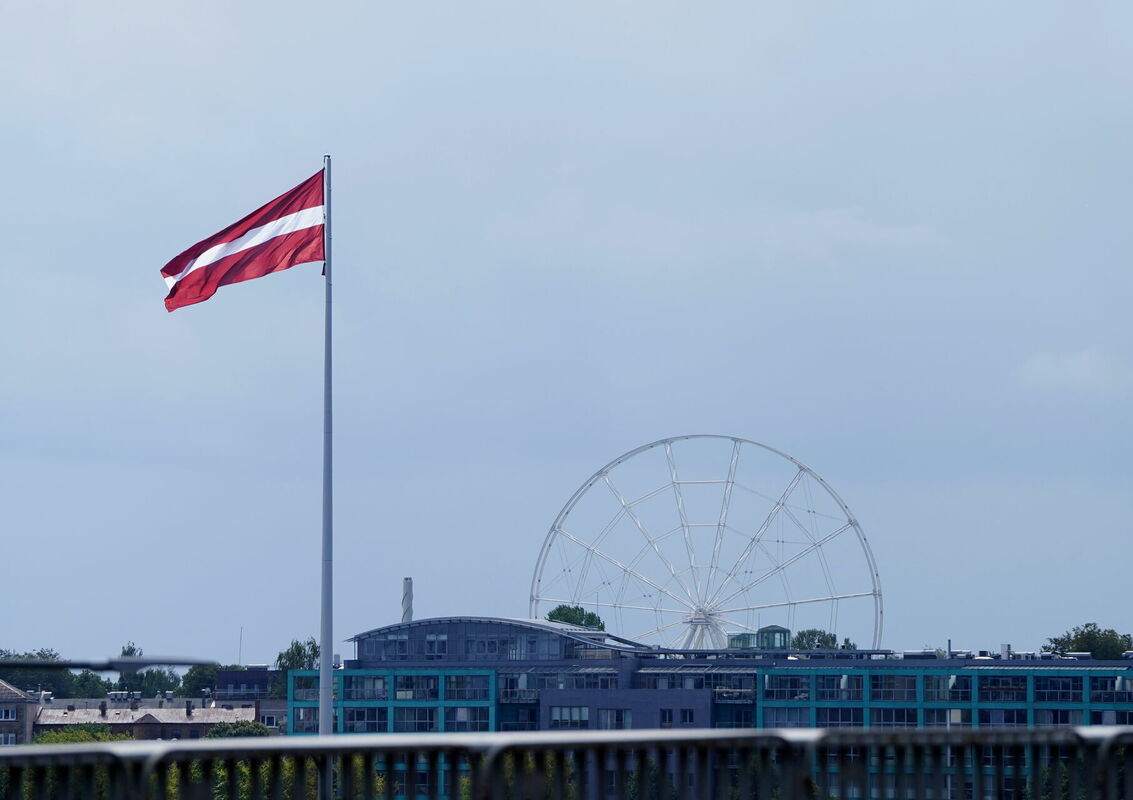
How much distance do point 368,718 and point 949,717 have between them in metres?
36.1

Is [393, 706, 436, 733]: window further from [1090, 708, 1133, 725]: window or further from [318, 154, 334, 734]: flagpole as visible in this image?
[318, 154, 334, 734]: flagpole

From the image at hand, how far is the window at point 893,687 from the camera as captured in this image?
8850 cm

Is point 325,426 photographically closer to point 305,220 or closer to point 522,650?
point 305,220

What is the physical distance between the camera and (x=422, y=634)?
108 meters

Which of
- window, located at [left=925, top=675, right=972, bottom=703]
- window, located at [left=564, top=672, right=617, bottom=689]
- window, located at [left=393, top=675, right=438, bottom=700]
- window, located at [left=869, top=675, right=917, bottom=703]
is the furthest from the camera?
window, located at [left=393, top=675, right=438, bottom=700]

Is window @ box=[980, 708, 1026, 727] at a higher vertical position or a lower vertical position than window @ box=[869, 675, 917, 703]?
lower

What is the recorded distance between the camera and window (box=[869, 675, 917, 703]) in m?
88.5

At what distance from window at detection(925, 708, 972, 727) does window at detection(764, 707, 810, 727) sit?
6934 millimetres

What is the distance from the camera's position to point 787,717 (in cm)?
9319

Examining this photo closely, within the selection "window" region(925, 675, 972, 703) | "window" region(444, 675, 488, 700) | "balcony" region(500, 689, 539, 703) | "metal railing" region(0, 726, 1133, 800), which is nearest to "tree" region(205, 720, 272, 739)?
"window" region(444, 675, 488, 700)

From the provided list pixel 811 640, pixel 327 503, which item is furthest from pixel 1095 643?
pixel 327 503

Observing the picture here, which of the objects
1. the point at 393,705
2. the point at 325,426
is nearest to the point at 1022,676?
the point at 393,705

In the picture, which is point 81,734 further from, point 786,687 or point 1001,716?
point 1001,716

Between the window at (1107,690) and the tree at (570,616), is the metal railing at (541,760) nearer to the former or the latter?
the window at (1107,690)
